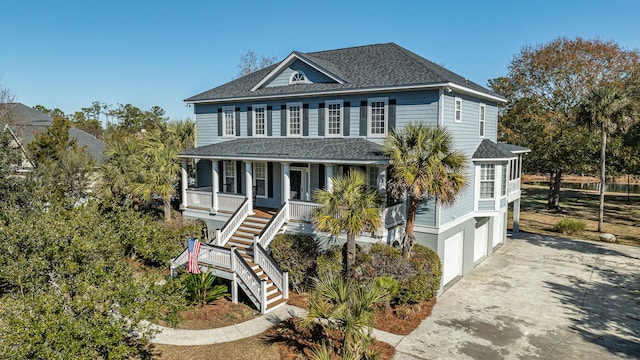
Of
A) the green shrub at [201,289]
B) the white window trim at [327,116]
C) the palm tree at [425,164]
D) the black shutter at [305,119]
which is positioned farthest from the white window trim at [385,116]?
the green shrub at [201,289]

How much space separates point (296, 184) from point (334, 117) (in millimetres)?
3884

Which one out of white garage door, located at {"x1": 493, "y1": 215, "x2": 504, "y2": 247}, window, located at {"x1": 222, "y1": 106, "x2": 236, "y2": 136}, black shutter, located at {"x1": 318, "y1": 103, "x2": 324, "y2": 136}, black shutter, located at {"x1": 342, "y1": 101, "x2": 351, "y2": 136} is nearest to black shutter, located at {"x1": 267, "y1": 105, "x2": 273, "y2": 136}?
window, located at {"x1": 222, "y1": 106, "x2": 236, "y2": 136}

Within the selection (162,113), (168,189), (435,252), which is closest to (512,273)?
(435,252)

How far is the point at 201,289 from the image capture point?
49.1ft

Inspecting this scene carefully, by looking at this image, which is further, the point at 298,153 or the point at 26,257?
the point at 298,153

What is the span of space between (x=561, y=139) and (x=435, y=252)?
23971 mm

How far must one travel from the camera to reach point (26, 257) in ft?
27.6

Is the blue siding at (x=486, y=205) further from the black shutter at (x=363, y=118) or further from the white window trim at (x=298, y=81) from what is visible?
the white window trim at (x=298, y=81)

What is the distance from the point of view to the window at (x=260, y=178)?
21438 millimetres

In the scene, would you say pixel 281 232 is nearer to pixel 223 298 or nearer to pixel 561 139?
pixel 223 298

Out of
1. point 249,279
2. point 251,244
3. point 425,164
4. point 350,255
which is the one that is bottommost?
point 249,279

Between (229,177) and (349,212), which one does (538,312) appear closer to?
(349,212)

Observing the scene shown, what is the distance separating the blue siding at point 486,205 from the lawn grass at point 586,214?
464 inches

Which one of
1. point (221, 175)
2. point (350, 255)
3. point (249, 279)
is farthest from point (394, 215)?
point (221, 175)
